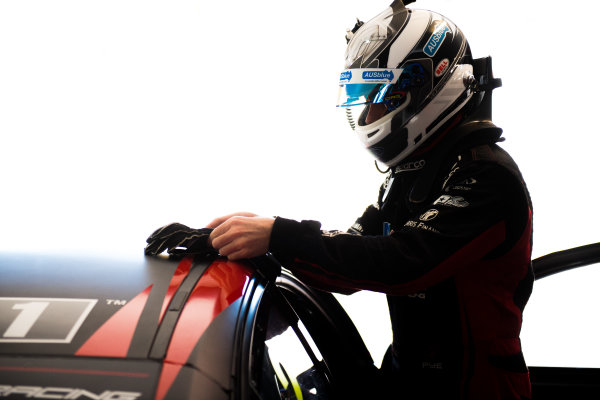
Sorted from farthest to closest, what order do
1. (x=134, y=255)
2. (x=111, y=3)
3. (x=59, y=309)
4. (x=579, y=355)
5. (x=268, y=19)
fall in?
1. (x=268, y=19)
2. (x=111, y=3)
3. (x=579, y=355)
4. (x=134, y=255)
5. (x=59, y=309)

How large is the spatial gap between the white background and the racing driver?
1.60 metres

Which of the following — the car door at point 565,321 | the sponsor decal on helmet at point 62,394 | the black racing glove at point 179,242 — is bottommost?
the car door at point 565,321

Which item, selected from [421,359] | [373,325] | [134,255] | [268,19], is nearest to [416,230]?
[421,359]

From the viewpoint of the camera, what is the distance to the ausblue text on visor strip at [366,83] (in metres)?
1.12

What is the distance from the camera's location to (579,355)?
2.52 m

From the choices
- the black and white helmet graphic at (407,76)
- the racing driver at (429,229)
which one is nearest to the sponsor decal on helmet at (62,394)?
the racing driver at (429,229)

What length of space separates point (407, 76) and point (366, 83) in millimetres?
99

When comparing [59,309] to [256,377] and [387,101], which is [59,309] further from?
[387,101]

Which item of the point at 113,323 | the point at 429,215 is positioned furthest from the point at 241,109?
the point at 113,323

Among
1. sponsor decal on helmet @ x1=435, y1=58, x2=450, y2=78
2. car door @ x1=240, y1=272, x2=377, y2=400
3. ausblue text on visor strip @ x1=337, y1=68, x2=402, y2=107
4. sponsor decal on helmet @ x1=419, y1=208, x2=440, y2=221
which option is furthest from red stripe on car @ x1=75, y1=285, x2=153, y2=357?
sponsor decal on helmet @ x1=435, y1=58, x2=450, y2=78

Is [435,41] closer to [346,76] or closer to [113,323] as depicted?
[346,76]

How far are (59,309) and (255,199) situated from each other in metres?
2.21

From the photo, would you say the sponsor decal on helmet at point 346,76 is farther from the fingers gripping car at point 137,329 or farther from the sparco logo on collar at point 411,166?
the fingers gripping car at point 137,329

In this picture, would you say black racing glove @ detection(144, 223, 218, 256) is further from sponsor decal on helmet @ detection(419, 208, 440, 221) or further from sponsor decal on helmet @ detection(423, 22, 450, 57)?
sponsor decal on helmet @ detection(423, 22, 450, 57)
